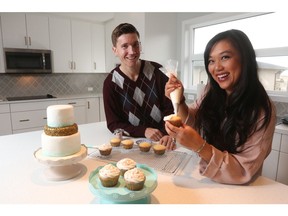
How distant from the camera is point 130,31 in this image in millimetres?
1413

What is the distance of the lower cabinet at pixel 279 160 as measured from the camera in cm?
192

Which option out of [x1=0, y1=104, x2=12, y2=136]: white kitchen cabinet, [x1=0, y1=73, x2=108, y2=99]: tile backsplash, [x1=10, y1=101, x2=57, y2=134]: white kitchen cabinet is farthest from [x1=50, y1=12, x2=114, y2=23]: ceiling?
[x1=0, y1=104, x2=12, y2=136]: white kitchen cabinet

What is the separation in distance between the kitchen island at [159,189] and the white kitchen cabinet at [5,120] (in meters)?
2.49

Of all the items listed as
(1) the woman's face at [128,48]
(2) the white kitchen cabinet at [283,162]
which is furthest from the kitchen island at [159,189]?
(2) the white kitchen cabinet at [283,162]

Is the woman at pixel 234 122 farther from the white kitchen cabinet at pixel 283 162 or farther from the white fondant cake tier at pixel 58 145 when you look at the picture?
the white kitchen cabinet at pixel 283 162

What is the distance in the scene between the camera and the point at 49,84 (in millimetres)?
4027

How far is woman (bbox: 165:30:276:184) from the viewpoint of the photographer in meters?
0.83

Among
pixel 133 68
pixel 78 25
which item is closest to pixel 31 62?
pixel 78 25

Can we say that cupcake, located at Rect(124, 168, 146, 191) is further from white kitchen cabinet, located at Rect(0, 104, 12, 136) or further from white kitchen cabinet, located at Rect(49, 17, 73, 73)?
white kitchen cabinet, located at Rect(49, 17, 73, 73)

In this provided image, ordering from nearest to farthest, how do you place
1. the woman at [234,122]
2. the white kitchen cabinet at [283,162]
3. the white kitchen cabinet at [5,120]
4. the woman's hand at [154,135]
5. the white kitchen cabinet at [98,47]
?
the woman at [234,122]
the woman's hand at [154,135]
the white kitchen cabinet at [283,162]
the white kitchen cabinet at [5,120]
the white kitchen cabinet at [98,47]

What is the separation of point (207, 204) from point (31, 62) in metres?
3.60
